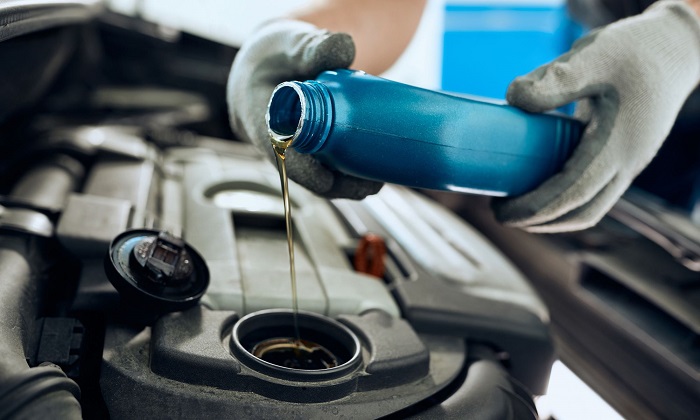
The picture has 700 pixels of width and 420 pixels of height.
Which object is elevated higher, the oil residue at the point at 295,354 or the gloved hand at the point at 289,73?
the gloved hand at the point at 289,73

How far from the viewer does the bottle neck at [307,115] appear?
0.63 m

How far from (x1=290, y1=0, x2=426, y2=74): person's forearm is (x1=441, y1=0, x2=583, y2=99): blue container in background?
1.85 metres

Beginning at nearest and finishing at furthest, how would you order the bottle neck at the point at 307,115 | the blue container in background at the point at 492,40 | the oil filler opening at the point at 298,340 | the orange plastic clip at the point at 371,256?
1. the bottle neck at the point at 307,115
2. the oil filler opening at the point at 298,340
3. the orange plastic clip at the point at 371,256
4. the blue container in background at the point at 492,40

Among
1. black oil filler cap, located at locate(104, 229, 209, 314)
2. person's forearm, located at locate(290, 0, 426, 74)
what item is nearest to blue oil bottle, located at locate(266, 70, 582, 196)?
black oil filler cap, located at locate(104, 229, 209, 314)

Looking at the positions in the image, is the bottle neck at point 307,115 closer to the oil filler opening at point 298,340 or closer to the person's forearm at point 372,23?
the oil filler opening at point 298,340

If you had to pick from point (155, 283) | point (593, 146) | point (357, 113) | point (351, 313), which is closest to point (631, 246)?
point (593, 146)

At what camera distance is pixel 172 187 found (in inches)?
46.6

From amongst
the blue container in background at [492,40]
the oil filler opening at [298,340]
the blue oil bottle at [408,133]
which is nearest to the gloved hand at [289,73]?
the blue oil bottle at [408,133]

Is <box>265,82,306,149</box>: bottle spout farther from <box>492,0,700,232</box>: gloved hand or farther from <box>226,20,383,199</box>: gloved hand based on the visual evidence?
<box>492,0,700,232</box>: gloved hand

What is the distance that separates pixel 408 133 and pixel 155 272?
0.34 meters

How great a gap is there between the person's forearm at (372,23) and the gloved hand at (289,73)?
204 mm

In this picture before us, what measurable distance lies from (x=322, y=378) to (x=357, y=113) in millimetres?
286

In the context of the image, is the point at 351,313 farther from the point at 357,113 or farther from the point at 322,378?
→ the point at 357,113

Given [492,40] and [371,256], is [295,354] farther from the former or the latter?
[492,40]
